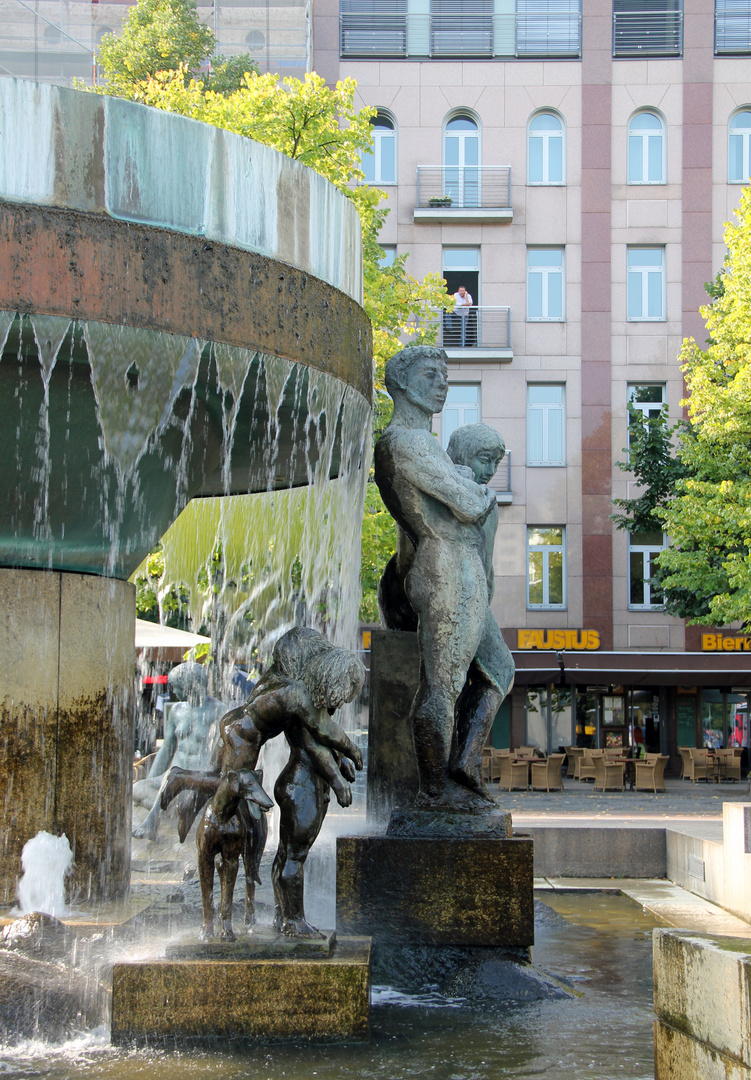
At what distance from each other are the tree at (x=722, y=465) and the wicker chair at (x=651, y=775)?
281 cm

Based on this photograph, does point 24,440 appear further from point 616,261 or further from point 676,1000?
point 616,261

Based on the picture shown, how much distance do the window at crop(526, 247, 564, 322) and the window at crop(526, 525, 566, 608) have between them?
221 inches

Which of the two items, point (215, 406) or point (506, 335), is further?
point (506, 335)

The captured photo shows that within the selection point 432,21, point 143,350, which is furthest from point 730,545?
point 143,350

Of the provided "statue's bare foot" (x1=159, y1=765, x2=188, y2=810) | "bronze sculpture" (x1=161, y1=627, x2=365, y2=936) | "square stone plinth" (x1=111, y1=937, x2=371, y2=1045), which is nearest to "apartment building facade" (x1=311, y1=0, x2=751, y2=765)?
"statue's bare foot" (x1=159, y1=765, x2=188, y2=810)

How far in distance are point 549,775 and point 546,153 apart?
16098 millimetres

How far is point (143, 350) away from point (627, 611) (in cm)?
2587

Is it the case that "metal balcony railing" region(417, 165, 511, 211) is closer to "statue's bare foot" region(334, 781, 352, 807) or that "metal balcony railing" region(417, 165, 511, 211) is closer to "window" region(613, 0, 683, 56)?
"window" region(613, 0, 683, 56)

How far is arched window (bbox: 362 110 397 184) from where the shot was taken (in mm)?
31266

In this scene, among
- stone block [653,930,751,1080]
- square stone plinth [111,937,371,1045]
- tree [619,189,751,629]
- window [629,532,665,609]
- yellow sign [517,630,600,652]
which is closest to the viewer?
stone block [653,930,751,1080]

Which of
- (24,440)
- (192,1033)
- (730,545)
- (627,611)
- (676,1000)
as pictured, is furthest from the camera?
(627,611)

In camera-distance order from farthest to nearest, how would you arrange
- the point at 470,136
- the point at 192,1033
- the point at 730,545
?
the point at 470,136 → the point at 730,545 → the point at 192,1033

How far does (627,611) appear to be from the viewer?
96.8 feet

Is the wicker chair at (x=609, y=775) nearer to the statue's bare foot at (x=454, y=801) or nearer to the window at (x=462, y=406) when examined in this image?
the window at (x=462, y=406)
